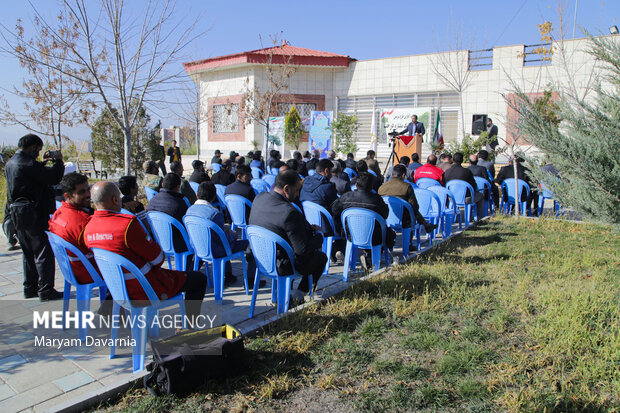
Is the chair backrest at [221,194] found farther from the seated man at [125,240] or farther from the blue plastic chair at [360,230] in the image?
the seated man at [125,240]

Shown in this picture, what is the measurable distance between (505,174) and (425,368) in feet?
24.1

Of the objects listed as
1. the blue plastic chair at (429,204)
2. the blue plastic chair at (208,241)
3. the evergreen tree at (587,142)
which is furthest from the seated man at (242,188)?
the evergreen tree at (587,142)

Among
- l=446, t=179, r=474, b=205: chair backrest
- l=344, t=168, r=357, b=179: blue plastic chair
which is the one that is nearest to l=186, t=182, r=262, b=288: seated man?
l=446, t=179, r=474, b=205: chair backrest

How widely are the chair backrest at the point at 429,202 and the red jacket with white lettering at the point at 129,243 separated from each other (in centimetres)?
485

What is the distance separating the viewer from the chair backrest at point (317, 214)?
5695mm

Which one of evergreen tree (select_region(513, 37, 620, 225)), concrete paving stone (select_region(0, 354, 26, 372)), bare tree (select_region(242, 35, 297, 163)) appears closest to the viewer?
concrete paving stone (select_region(0, 354, 26, 372))

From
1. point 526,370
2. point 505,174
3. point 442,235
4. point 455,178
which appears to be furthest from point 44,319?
point 505,174

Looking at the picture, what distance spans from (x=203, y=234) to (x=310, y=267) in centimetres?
117

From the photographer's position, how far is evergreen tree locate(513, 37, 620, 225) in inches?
140

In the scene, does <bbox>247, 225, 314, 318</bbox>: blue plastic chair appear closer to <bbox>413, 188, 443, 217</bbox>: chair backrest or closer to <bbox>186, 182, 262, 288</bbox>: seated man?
<bbox>186, 182, 262, 288</bbox>: seated man

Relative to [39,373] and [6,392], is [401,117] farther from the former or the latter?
[6,392]

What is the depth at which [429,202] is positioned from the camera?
7.16 metres

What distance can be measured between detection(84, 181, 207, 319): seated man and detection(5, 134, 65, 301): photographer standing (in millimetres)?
1765

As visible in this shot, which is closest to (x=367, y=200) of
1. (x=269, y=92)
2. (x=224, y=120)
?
(x=269, y=92)
